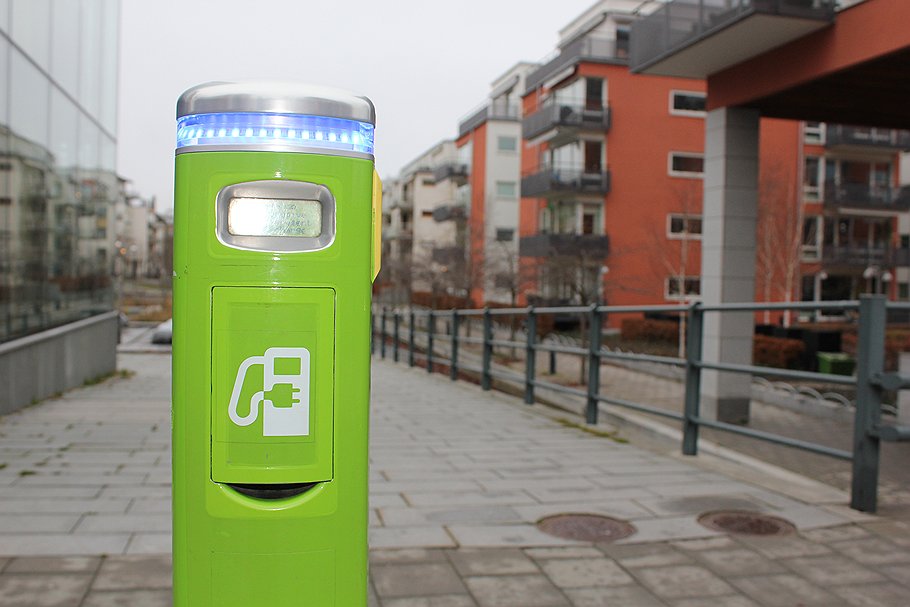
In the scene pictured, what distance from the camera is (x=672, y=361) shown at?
20.6 ft

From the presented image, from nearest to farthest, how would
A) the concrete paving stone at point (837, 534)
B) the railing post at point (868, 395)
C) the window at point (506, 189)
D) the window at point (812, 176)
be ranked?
the concrete paving stone at point (837, 534), the railing post at point (868, 395), the window at point (812, 176), the window at point (506, 189)

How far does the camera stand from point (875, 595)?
3.04 meters

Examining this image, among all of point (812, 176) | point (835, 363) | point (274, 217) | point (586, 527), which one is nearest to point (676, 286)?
point (812, 176)

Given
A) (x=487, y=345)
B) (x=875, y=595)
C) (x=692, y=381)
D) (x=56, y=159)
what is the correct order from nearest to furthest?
(x=875, y=595)
(x=692, y=381)
(x=487, y=345)
(x=56, y=159)

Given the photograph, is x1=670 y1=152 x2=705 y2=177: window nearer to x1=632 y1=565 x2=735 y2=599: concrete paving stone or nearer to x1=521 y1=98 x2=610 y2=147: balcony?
x1=521 y1=98 x2=610 y2=147: balcony

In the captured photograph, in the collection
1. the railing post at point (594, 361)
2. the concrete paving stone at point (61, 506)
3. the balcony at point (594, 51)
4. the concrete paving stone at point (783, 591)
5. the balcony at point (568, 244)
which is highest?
the balcony at point (594, 51)

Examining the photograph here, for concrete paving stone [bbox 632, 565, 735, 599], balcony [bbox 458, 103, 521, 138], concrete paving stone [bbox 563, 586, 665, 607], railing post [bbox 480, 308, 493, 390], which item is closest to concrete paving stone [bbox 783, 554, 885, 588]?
concrete paving stone [bbox 632, 565, 735, 599]

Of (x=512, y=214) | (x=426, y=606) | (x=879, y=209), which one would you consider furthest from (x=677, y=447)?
(x=512, y=214)

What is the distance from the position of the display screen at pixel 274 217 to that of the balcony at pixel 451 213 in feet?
147

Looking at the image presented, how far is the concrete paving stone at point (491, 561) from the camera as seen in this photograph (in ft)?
10.8

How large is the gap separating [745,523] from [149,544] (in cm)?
269

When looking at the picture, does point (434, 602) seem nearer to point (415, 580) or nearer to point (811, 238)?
point (415, 580)

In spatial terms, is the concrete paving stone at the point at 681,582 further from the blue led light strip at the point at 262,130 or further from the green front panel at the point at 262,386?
the blue led light strip at the point at 262,130

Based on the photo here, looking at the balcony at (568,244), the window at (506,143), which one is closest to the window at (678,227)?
the balcony at (568,244)
